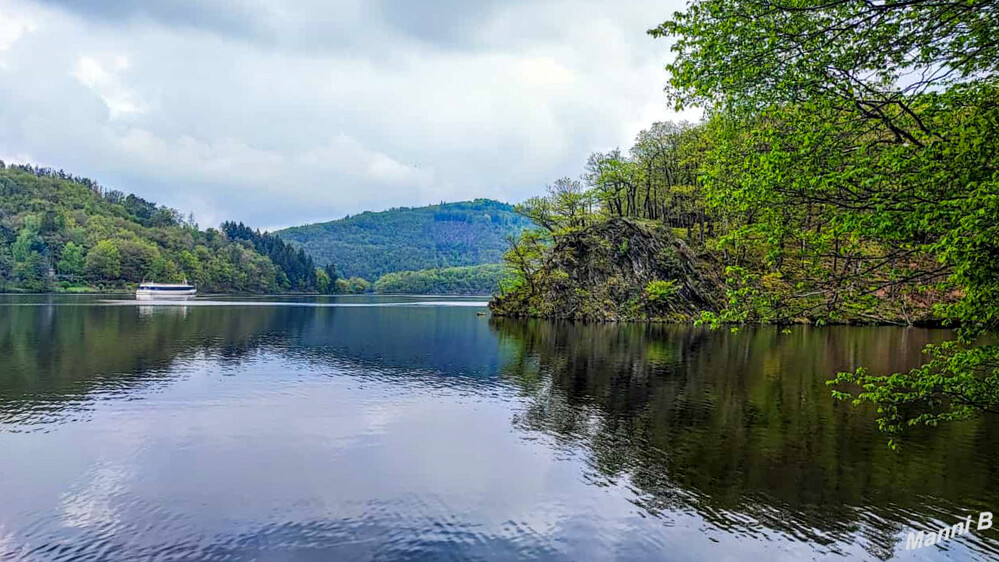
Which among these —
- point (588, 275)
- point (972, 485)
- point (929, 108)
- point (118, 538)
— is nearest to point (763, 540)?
point (972, 485)

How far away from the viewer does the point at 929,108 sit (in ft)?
33.4

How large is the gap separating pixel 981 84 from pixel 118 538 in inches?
788

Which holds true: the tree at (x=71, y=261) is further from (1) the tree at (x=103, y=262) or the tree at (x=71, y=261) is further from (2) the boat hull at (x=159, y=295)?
(2) the boat hull at (x=159, y=295)

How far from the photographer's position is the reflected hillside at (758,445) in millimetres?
14164

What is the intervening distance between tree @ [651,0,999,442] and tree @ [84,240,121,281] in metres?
194

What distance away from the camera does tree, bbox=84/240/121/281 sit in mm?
162712

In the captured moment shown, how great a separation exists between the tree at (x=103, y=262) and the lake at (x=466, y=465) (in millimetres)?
153732

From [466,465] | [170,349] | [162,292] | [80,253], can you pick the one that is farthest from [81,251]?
[466,465]

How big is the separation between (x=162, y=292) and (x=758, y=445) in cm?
15214

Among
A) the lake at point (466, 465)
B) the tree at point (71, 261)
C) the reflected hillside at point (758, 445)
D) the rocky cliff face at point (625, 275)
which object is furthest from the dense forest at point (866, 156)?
the tree at point (71, 261)

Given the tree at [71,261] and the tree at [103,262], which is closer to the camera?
the tree at [71,261]

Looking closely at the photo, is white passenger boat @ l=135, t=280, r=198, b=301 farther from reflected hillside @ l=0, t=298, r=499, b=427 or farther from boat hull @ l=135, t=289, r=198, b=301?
reflected hillside @ l=0, t=298, r=499, b=427

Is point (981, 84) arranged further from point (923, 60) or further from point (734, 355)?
point (734, 355)

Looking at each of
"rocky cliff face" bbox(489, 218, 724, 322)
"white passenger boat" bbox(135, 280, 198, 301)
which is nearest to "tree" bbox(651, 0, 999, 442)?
"rocky cliff face" bbox(489, 218, 724, 322)
